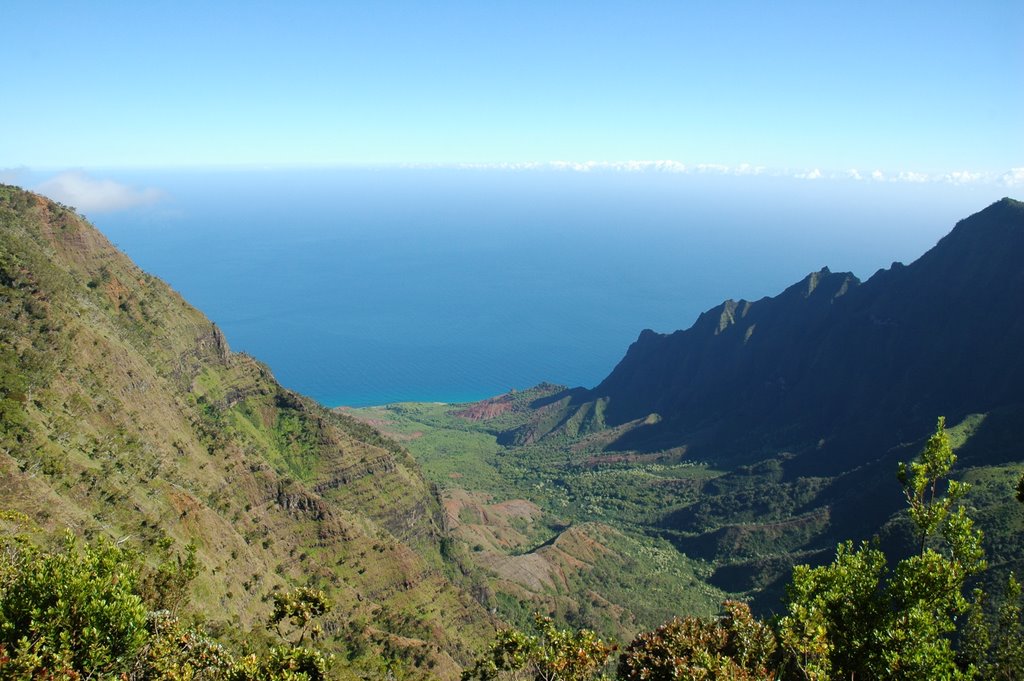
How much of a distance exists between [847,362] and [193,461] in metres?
116

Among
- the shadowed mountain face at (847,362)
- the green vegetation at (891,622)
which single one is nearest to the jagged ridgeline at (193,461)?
the green vegetation at (891,622)

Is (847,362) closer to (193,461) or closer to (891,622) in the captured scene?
(193,461)

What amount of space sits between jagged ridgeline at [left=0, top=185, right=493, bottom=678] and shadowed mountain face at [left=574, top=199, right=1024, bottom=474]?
244 ft

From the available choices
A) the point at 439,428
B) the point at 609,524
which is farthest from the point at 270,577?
the point at 439,428

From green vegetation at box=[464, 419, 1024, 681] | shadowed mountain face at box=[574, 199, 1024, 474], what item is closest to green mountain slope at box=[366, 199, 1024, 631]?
shadowed mountain face at box=[574, 199, 1024, 474]

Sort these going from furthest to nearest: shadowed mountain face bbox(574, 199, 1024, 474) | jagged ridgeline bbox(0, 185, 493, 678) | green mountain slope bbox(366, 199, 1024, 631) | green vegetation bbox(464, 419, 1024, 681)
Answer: shadowed mountain face bbox(574, 199, 1024, 474), green mountain slope bbox(366, 199, 1024, 631), jagged ridgeline bbox(0, 185, 493, 678), green vegetation bbox(464, 419, 1024, 681)

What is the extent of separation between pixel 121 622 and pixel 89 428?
105 feet

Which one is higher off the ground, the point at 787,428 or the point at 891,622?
the point at 891,622

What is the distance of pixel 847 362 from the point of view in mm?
122812

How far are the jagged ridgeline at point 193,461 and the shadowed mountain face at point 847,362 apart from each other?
7438 centimetres

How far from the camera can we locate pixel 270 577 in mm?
48219

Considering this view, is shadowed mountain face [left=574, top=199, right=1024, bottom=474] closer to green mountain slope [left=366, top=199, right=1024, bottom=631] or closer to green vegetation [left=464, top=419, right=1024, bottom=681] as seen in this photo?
green mountain slope [left=366, top=199, right=1024, bottom=631]

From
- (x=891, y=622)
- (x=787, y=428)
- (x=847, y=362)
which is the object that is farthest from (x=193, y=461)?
(x=847, y=362)

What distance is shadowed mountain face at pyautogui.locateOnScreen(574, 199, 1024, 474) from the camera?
102938 mm
